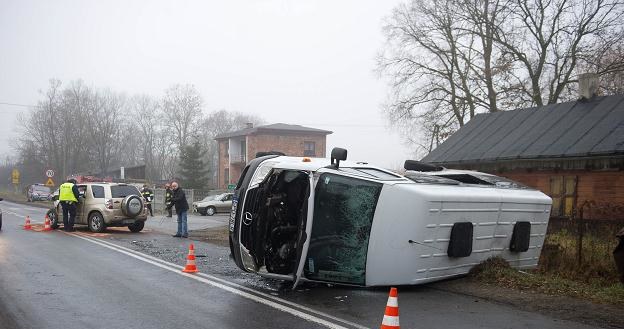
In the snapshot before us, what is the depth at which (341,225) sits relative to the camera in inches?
307

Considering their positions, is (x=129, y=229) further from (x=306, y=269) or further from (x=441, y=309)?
(x=441, y=309)

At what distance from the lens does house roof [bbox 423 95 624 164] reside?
1811 centimetres

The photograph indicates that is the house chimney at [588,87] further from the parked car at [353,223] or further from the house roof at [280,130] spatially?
the house roof at [280,130]

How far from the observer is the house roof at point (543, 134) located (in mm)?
18109

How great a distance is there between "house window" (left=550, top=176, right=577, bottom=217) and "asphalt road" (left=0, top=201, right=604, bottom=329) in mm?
12599

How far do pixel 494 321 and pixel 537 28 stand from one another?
3051cm

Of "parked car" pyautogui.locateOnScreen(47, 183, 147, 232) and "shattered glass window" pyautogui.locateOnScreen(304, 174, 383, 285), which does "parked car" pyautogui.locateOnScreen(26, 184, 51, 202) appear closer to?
"parked car" pyautogui.locateOnScreen(47, 183, 147, 232)

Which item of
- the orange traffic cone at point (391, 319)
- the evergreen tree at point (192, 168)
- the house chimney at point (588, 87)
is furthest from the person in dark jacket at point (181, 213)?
the evergreen tree at point (192, 168)

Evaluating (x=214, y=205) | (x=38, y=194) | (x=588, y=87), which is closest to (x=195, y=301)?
(x=588, y=87)

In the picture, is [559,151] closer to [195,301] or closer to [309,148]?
[195,301]

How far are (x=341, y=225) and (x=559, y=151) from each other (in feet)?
44.3

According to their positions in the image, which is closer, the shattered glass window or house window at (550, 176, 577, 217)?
the shattered glass window

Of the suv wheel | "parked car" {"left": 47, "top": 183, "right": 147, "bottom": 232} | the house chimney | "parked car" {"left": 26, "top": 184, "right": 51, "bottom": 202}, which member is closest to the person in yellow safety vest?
"parked car" {"left": 47, "top": 183, "right": 147, "bottom": 232}

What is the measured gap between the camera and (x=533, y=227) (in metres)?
9.58
